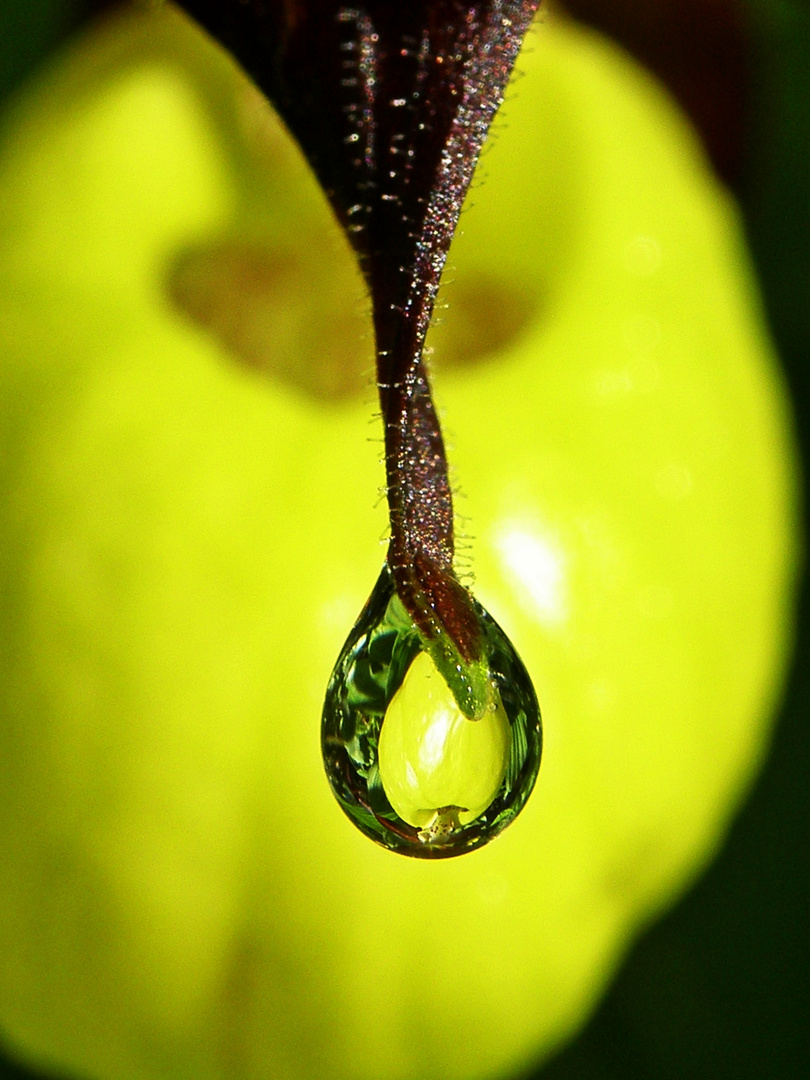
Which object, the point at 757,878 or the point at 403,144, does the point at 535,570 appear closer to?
the point at 403,144

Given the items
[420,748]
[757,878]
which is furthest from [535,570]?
[757,878]

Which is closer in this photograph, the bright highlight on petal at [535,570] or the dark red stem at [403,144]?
the dark red stem at [403,144]

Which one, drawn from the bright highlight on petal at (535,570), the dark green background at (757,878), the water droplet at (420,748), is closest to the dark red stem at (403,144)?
the water droplet at (420,748)

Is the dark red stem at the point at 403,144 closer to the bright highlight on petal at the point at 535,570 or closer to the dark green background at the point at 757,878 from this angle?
the bright highlight on petal at the point at 535,570

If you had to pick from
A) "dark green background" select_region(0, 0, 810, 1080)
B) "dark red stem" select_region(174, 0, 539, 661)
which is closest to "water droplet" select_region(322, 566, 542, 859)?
"dark red stem" select_region(174, 0, 539, 661)

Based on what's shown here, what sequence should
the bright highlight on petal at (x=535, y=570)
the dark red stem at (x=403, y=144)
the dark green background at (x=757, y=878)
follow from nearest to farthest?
the dark red stem at (x=403, y=144)
the bright highlight on petal at (x=535, y=570)
the dark green background at (x=757, y=878)

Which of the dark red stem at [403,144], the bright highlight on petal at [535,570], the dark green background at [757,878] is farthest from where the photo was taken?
the dark green background at [757,878]
